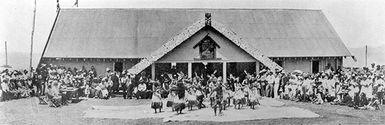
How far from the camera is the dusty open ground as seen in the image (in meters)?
9.09

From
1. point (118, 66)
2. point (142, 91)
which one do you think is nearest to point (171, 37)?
point (118, 66)

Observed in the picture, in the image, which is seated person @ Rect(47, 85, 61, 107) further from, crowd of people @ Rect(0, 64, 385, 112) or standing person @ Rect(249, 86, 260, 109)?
standing person @ Rect(249, 86, 260, 109)

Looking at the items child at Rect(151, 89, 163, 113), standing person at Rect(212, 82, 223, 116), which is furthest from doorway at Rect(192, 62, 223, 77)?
child at Rect(151, 89, 163, 113)

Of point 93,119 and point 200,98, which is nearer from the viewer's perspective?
point 93,119

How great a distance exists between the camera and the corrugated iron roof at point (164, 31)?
51.9ft

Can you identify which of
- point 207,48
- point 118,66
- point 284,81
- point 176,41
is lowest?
point 284,81

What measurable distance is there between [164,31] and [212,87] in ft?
20.8

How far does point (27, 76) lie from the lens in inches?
506

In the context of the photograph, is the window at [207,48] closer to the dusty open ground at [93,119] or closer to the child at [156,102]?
the dusty open ground at [93,119]

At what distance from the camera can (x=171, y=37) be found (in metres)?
16.5

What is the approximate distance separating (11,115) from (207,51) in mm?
5474

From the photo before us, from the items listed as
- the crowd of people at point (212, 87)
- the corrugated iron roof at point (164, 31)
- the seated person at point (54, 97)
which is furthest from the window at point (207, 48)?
the seated person at point (54, 97)

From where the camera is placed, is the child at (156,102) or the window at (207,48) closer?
the child at (156,102)

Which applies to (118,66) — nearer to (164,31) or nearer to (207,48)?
(164,31)
